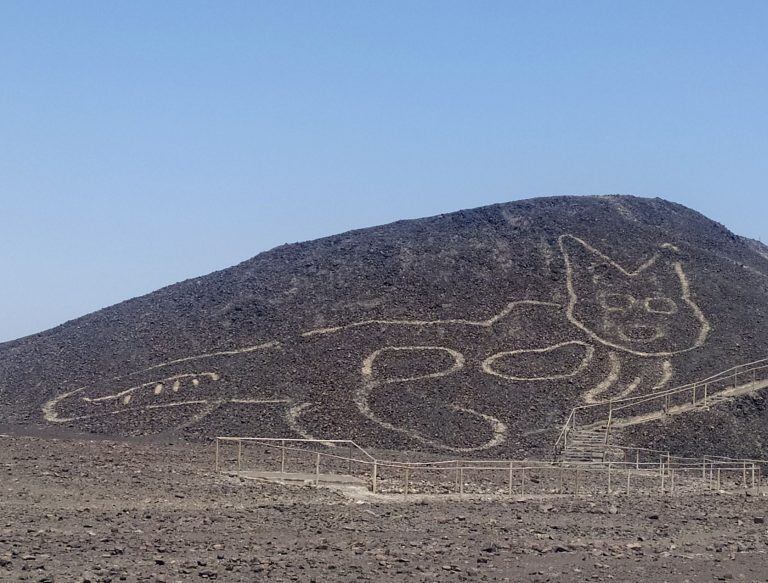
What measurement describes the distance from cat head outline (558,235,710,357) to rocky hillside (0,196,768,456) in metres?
0.11

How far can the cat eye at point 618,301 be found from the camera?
5106cm

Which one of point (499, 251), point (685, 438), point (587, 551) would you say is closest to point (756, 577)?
point (587, 551)

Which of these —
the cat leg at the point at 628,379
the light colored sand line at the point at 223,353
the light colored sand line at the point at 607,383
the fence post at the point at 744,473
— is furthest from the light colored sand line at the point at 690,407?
the light colored sand line at the point at 223,353

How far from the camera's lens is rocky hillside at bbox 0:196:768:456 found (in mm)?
42344

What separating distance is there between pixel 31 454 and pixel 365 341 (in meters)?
18.4

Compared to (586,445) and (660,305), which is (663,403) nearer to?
(586,445)

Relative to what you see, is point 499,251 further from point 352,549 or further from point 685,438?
point 352,549

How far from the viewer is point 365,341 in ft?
156

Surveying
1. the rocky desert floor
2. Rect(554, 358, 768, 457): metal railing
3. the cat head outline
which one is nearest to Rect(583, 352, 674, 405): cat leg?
Rect(554, 358, 768, 457): metal railing

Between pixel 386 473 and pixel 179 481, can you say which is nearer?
pixel 179 481

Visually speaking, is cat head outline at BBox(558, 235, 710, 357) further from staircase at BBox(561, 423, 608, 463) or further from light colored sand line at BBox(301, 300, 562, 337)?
staircase at BBox(561, 423, 608, 463)

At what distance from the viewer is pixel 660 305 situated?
2019 inches

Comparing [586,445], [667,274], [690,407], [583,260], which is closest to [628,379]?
[690,407]

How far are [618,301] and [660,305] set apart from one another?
1.84 meters
